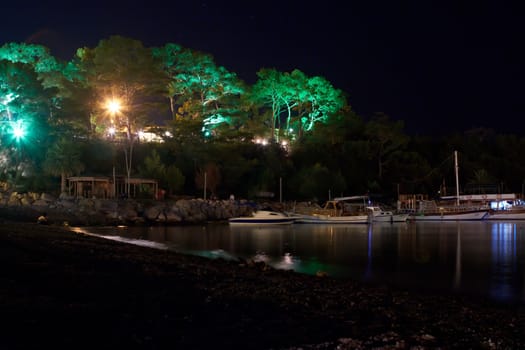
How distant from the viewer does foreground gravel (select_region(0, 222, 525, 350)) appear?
20.9 ft

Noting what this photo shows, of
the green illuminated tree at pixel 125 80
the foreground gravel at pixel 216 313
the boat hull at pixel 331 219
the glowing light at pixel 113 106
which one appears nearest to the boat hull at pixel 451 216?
the boat hull at pixel 331 219

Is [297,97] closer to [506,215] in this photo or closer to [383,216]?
[383,216]

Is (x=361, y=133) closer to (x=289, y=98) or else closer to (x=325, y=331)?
(x=289, y=98)

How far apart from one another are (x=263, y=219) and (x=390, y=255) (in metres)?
19.5

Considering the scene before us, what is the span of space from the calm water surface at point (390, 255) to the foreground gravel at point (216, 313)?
325 centimetres

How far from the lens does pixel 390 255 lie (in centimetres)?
2072

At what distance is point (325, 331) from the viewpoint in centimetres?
701

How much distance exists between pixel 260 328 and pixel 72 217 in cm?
3087

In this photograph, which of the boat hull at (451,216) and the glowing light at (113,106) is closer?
the glowing light at (113,106)

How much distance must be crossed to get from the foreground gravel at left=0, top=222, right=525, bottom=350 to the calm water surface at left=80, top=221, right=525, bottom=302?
325 centimetres

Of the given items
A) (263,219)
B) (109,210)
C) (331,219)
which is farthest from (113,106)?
(331,219)

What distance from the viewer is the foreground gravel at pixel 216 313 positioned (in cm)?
636

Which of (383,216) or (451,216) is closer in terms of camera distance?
(383,216)

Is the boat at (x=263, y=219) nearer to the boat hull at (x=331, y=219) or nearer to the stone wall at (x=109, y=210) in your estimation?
the boat hull at (x=331, y=219)
